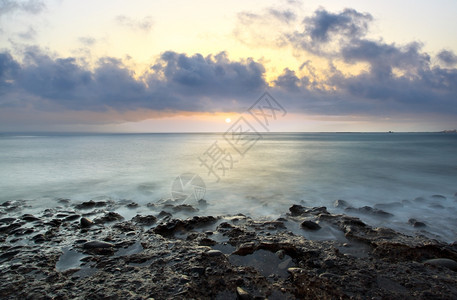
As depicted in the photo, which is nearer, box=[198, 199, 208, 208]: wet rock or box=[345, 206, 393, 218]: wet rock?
box=[345, 206, 393, 218]: wet rock

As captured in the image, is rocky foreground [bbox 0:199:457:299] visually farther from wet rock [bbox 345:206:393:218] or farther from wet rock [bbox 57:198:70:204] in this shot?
wet rock [bbox 57:198:70:204]

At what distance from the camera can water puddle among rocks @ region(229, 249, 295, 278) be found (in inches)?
125

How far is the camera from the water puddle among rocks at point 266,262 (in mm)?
3180

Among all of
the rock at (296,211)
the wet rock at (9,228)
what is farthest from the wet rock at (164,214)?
the rock at (296,211)

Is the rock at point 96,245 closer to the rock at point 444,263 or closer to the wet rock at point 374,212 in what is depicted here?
the rock at point 444,263

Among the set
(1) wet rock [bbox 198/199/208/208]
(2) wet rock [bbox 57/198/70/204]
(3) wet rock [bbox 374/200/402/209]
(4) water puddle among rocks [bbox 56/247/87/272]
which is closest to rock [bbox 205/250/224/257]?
(4) water puddle among rocks [bbox 56/247/87/272]

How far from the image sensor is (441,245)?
380 centimetres

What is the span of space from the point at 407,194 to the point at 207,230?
8.18m

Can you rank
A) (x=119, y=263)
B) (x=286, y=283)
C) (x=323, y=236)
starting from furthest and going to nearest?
(x=323, y=236) → (x=119, y=263) → (x=286, y=283)

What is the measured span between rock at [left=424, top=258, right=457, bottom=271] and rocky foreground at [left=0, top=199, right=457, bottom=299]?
12 mm

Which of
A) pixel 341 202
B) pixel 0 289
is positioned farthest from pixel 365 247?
pixel 0 289

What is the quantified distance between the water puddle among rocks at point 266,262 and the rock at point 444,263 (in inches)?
76.9

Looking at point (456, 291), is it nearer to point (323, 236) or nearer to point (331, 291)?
point (331, 291)

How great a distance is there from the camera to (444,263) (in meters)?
3.24
